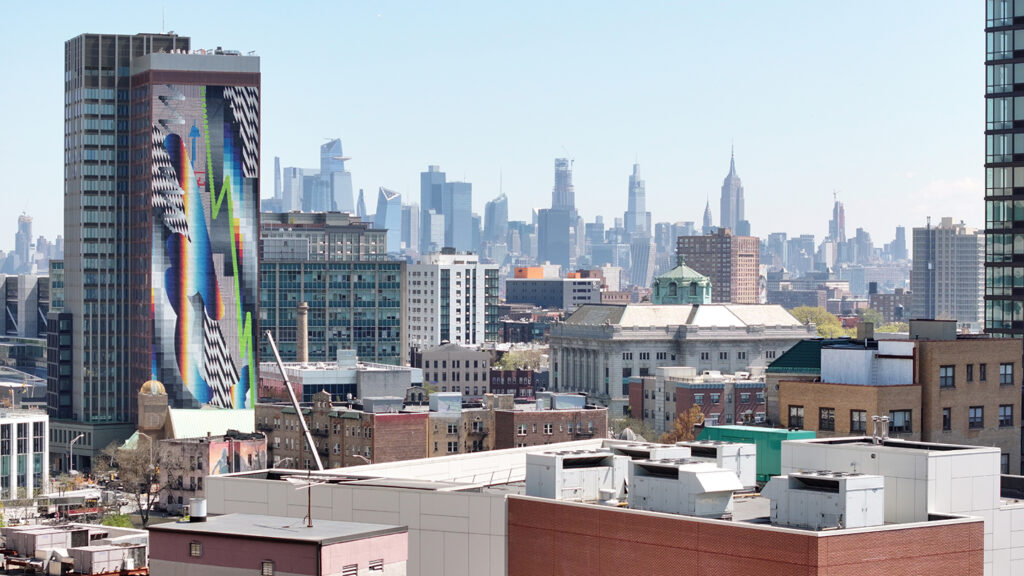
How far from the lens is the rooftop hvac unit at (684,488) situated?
2186 inches

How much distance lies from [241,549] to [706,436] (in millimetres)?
34229

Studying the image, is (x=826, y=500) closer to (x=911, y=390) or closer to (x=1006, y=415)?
(x=911, y=390)

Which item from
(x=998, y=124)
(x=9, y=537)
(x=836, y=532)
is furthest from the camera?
(x=998, y=124)

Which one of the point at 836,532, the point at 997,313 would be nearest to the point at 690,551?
the point at 836,532

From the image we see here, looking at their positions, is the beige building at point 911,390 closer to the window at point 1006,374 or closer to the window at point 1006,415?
the window at point 1006,374

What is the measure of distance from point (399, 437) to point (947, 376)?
261ft

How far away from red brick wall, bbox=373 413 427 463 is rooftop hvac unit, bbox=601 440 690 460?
90350mm

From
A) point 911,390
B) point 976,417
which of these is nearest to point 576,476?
point 911,390

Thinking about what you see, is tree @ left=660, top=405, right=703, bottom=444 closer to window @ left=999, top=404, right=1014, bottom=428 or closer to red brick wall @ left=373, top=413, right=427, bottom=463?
red brick wall @ left=373, top=413, right=427, bottom=463

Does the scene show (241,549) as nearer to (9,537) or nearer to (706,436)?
(9,537)

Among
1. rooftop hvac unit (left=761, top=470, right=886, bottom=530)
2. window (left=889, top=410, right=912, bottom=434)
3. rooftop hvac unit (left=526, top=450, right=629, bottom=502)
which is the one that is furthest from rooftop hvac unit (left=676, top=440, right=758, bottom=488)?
window (left=889, top=410, right=912, bottom=434)

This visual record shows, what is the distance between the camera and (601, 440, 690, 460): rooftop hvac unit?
2462 inches

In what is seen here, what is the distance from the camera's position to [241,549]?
5147 centimetres

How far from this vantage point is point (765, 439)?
75.6 m
